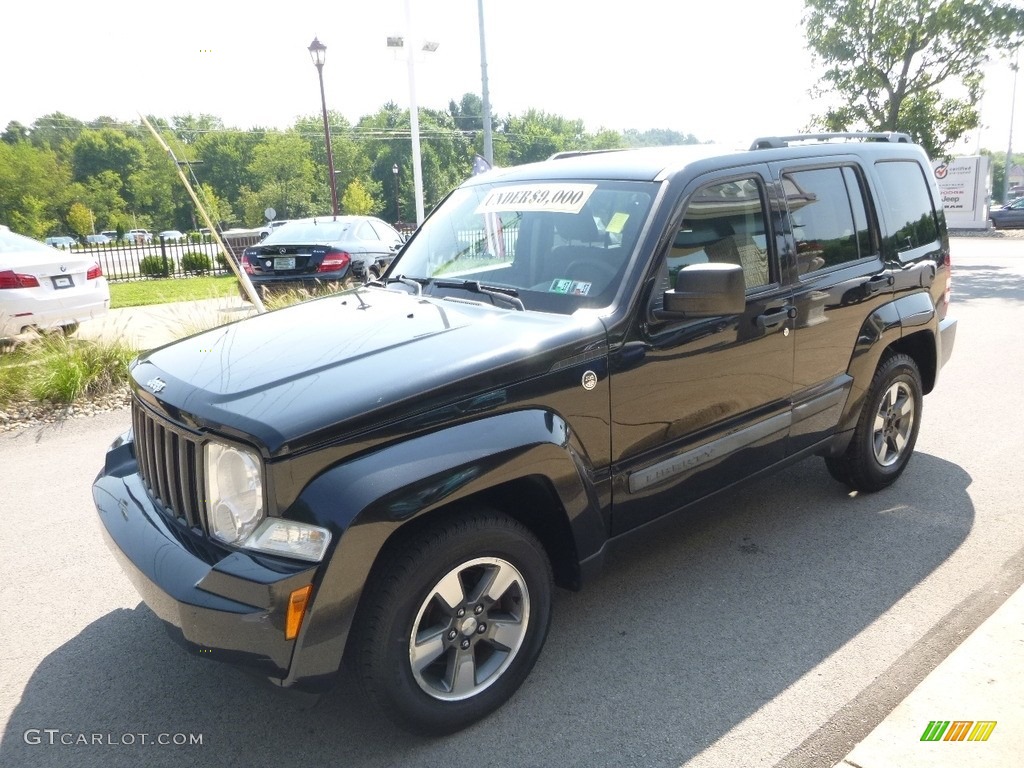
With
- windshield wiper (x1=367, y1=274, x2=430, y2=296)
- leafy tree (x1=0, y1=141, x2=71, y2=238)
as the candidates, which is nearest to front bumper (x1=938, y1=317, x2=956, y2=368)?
windshield wiper (x1=367, y1=274, x2=430, y2=296)

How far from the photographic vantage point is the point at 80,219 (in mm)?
50250

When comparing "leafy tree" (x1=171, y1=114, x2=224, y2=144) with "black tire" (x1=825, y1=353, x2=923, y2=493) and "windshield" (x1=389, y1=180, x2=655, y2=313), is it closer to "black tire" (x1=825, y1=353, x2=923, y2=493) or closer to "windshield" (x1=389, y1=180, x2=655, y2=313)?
"windshield" (x1=389, y1=180, x2=655, y2=313)

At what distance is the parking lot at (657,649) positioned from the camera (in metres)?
2.71

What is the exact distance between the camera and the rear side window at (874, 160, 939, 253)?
4547 millimetres

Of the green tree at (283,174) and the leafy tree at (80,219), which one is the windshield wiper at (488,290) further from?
the leafy tree at (80,219)

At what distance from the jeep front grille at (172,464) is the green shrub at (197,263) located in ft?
62.6

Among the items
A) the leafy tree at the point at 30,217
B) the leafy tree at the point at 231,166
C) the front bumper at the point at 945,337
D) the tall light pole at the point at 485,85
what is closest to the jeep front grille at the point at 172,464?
the front bumper at the point at 945,337

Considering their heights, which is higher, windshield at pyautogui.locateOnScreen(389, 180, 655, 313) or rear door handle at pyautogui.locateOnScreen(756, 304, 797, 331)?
windshield at pyautogui.locateOnScreen(389, 180, 655, 313)

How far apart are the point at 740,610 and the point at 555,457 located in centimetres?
137

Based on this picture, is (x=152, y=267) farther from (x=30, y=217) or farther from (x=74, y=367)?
(x=30, y=217)

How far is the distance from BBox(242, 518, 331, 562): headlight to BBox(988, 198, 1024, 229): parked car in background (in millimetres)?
35615

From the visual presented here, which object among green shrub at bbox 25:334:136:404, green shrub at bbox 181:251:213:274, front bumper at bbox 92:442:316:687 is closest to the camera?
front bumper at bbox 92:442:316:687

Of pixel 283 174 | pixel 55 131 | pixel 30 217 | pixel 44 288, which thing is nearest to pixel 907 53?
pixel 44 288

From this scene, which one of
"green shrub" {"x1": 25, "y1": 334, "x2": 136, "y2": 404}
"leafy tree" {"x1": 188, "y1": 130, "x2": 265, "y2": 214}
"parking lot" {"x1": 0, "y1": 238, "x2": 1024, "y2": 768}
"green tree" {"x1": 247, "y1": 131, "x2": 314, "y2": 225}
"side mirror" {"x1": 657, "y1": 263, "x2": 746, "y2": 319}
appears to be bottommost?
"parking lot" {"x1": 0, "y1": 238, "x2": 1024, "y2": 768}
